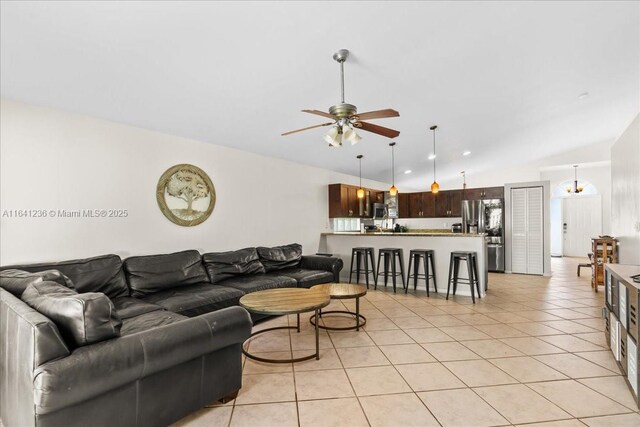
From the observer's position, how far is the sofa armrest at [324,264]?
501 centimetres

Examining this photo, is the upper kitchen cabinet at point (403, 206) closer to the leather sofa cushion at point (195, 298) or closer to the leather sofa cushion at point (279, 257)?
the leather sofa cushion at point (279, 257)

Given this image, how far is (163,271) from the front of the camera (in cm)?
357

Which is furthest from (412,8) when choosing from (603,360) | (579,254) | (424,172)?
(579,254)

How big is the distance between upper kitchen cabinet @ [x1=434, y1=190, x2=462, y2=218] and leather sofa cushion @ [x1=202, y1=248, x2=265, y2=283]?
545cm

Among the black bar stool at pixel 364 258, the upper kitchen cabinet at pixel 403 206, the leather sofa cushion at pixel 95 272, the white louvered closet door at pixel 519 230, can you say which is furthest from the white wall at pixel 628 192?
the leather sofa cushion at pixel 95 272

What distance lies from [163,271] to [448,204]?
6.90 m

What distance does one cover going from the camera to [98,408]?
1.58 m

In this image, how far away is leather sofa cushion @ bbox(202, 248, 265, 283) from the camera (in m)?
4.09

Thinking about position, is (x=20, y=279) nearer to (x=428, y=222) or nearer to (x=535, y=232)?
(x=535, y=232)

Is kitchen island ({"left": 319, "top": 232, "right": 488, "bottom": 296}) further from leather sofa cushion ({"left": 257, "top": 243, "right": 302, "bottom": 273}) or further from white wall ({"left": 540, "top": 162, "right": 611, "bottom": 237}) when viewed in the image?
white wall ({"left": 540, "top": 162, "right": 611, "bottom": 237})

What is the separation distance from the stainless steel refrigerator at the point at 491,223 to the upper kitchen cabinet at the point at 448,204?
2.02ft

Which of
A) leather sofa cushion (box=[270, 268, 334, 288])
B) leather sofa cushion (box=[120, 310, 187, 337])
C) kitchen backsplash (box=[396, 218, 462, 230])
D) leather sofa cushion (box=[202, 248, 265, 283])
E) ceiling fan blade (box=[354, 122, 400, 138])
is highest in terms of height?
ceiling fan blade (box=[354, 122, 400, 138])

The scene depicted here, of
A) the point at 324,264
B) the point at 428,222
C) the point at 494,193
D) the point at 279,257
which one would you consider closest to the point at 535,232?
the point at 494,193

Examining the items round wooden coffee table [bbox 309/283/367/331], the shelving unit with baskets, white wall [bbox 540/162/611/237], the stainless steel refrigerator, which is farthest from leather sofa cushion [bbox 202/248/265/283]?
white wall [bbox 540/162/611/237]
